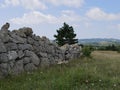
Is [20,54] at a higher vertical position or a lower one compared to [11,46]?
lower

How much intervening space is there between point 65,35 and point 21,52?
2188 cm

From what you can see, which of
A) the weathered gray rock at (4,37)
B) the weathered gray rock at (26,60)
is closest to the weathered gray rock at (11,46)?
the weathered gray rock at (4,37)

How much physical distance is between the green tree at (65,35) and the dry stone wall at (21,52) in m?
17.3

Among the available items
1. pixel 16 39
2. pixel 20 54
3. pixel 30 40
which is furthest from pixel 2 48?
pixel 30 40

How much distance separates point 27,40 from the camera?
1344 cm

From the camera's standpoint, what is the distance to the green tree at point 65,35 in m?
33.7

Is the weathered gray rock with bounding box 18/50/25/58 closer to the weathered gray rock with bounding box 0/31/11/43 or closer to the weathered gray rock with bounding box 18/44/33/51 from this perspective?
the weathered gray rock with bounding box 18/44/33/51

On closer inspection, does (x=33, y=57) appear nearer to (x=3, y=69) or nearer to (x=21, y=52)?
(x=21, y=52)

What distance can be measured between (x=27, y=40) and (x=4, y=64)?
119 inches

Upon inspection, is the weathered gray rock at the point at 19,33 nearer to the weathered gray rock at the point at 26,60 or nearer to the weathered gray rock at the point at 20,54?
the weathered gray rock at the point at 20,54

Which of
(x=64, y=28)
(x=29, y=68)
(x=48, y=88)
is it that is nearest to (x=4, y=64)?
(x=29, y=68)

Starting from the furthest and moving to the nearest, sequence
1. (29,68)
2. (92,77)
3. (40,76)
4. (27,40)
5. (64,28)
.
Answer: (64,28) → (27,40) → (29,68) → (40,76) → (92,77)

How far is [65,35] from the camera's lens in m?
34.0

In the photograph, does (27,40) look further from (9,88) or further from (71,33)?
(71,33)
